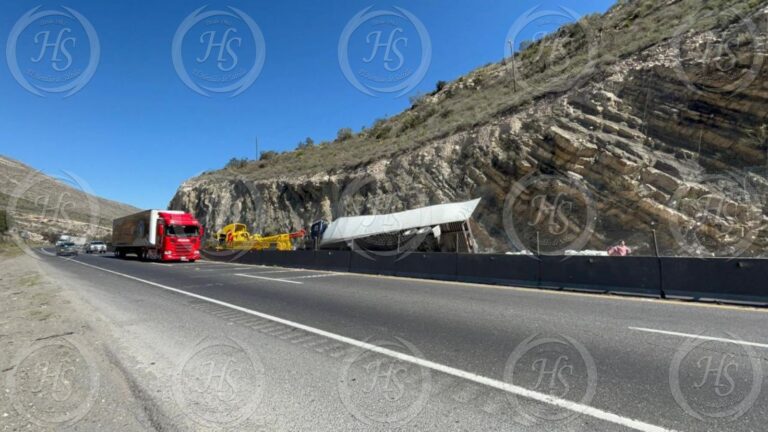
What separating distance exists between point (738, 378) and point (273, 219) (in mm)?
36585

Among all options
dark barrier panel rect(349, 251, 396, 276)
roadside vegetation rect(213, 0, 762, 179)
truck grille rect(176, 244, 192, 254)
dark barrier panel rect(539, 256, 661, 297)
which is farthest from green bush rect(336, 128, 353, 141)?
dark barrier panel rect(539, 256, 661, 297)

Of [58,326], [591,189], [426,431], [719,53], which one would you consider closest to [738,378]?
[426,431]

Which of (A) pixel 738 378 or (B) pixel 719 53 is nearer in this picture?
(A) pixel 738 378

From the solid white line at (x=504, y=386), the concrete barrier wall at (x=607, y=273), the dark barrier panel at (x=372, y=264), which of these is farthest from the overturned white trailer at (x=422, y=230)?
the solid white line at (x=504, y=386)

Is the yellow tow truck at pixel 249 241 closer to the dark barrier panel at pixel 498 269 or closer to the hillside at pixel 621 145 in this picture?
the hillside at pixel 621 145

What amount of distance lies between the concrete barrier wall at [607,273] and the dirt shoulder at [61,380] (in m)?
10.5

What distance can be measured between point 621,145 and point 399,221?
1109 cm

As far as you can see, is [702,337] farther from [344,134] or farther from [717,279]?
[344,134]

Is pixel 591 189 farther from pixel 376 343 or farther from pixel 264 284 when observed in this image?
pixel 376 343

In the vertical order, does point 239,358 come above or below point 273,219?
below

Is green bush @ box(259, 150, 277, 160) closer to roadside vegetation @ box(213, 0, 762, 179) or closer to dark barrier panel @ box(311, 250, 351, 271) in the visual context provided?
roadside vegetation @ box(213, 0, 762, 179)

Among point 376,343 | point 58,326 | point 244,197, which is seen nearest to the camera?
point 376,343

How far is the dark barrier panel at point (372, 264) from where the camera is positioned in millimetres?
16938

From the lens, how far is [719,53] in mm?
17766
